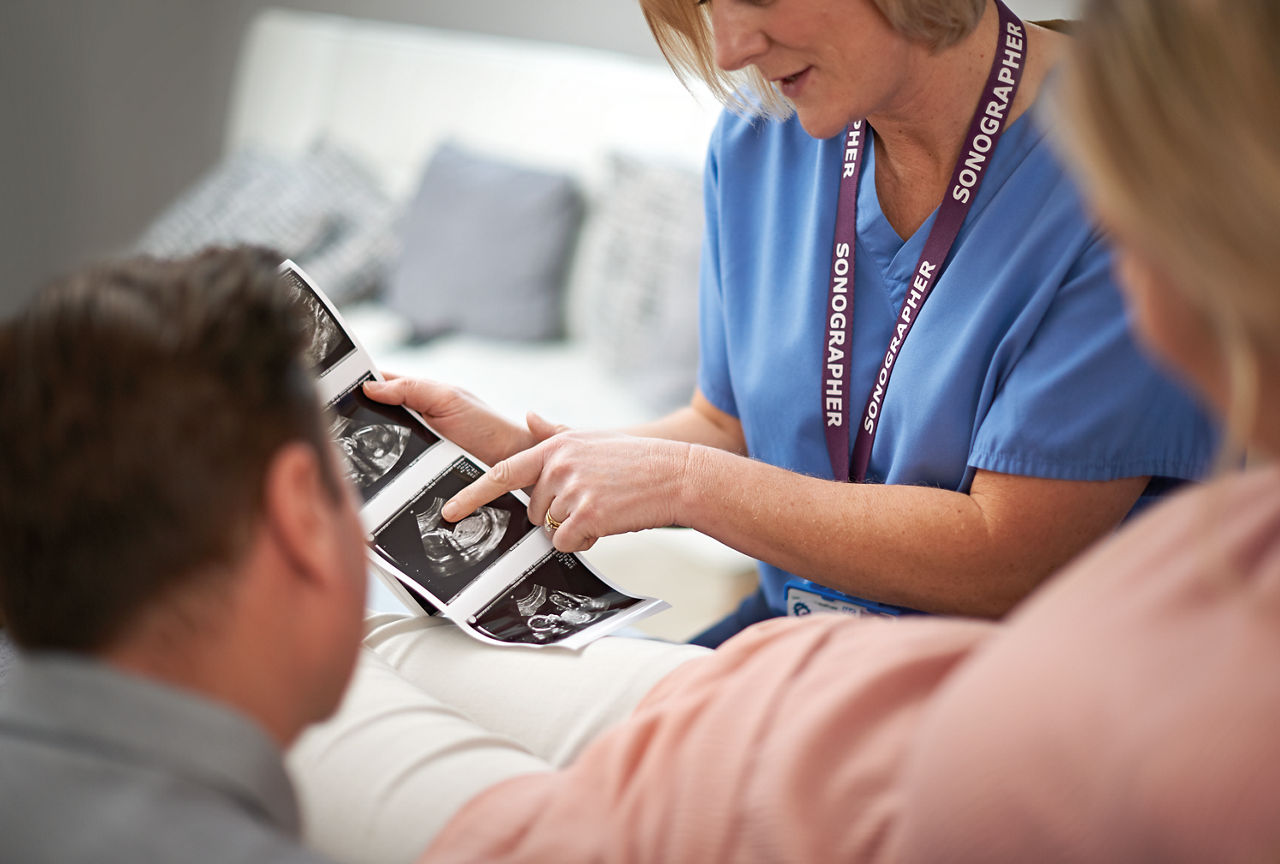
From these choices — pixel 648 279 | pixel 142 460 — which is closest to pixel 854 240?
pixel 142 460

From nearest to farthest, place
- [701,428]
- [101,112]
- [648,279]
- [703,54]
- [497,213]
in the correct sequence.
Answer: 1. [703,54]
2. [701,428]
3. [648,279]
4. [497,213]
5. [101,112]

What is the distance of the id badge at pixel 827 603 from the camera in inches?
47.2

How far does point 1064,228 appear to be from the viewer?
1068 mm

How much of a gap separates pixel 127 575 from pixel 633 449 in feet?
2.09

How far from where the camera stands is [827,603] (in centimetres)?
122

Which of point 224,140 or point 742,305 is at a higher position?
point 742,305

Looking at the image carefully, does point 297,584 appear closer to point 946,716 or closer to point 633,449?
point 946,716

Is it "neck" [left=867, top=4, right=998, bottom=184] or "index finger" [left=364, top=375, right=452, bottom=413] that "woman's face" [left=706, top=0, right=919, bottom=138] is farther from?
"index finger" [left=364, top=375, right=452, bottom=413]

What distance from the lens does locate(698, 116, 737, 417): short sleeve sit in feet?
4.48

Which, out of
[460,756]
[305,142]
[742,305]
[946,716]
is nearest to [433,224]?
[305,142]

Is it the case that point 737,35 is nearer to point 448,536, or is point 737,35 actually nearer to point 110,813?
point 448,536

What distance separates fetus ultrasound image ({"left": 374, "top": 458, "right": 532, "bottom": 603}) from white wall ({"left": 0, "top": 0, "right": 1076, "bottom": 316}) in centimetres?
312

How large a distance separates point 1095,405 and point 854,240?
0.31 metres

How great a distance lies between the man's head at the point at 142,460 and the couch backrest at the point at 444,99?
6.68 ft
